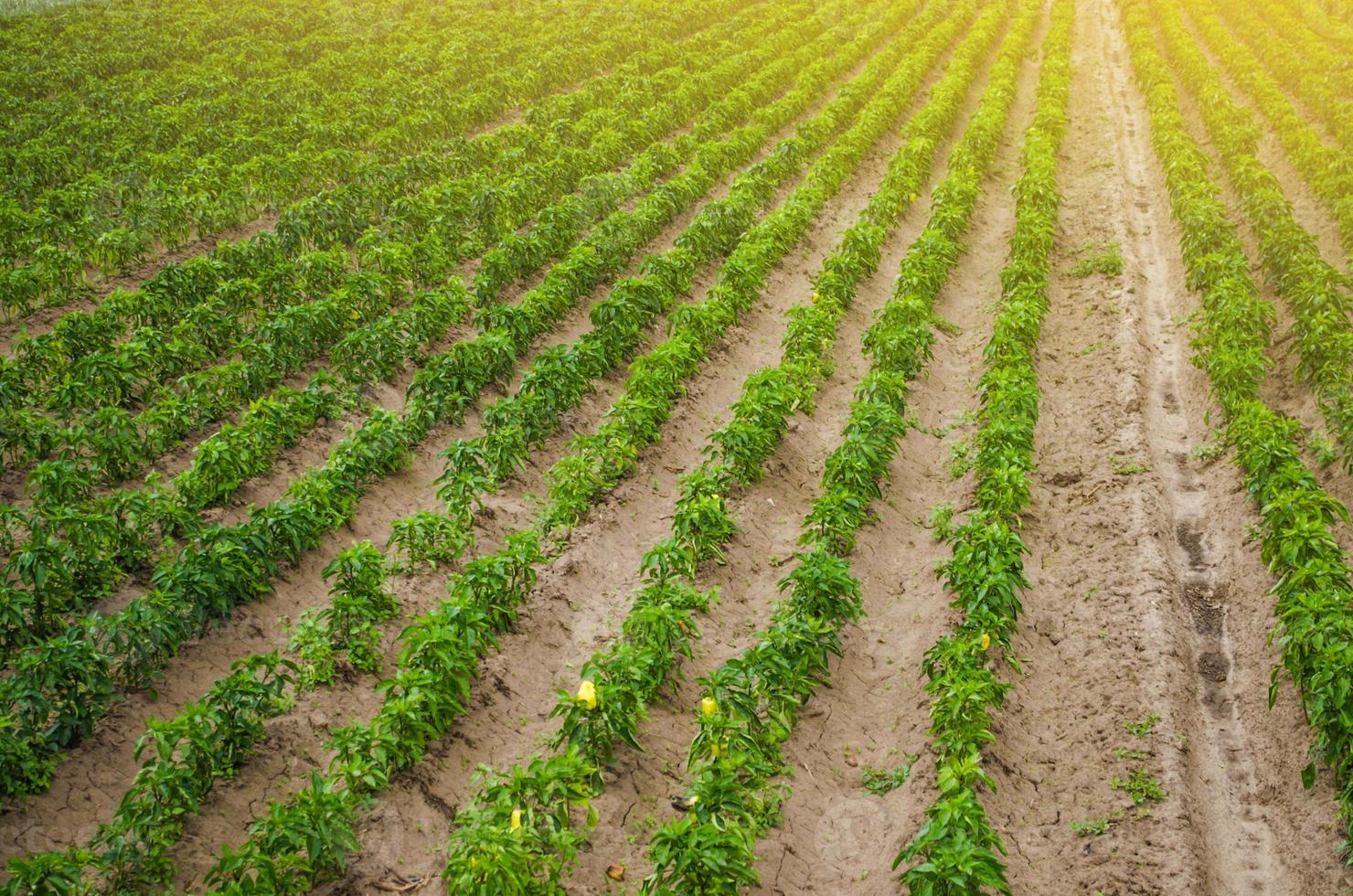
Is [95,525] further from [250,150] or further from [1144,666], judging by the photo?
[250,150]

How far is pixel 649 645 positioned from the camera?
738 centimetres

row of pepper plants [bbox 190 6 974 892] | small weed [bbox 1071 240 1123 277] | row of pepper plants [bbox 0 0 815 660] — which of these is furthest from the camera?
small weed [bbox 1071 240 1123 277]

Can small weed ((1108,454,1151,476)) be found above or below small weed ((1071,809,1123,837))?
above

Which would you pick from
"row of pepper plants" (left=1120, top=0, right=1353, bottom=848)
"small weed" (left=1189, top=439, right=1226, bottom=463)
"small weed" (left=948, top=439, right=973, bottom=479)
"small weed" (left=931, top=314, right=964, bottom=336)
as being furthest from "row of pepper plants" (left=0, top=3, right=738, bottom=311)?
"small weed" (left=1189, top=439, right=1226, bottom=463)

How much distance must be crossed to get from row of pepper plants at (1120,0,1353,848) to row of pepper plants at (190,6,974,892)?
218 inches

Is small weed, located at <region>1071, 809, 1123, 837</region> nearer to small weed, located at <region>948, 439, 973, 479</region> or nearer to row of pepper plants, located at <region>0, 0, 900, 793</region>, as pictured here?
small weed, located at <region>948, 439, 973, 479</region>

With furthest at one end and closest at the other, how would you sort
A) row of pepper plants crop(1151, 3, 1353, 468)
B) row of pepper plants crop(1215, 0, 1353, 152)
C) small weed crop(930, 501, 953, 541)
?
row of pepper plants crop(1215, 0, 1353, 152), row of pepper plants crop(1151, 3, 1353, 468), small weed crop(930, 501, 953, 541)

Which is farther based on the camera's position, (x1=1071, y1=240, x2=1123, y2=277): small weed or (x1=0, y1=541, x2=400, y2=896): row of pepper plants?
(x1=1071, y1=240, x2=1123, y2=277): small weed

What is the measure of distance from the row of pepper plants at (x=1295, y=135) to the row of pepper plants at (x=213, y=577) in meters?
14.7

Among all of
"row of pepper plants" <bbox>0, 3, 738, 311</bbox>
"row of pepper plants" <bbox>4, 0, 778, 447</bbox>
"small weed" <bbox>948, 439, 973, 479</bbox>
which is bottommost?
"small weed" <bbox>948, 439, 973, 479</bbox>

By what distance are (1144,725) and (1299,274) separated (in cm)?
952

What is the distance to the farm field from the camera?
6.44 meters

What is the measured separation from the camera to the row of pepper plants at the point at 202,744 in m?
5.74

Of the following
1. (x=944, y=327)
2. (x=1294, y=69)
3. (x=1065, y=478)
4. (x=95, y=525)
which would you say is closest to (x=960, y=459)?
(x=1065, y=478)
